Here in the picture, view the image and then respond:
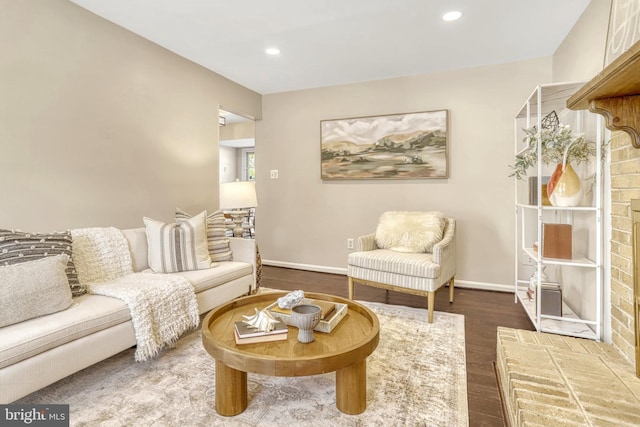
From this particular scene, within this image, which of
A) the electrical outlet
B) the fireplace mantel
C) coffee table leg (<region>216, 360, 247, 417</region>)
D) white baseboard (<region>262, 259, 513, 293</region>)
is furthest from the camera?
the electrical outlet

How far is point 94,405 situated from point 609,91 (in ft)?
8.81

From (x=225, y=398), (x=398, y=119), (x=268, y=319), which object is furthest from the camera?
(x=398, y=119)

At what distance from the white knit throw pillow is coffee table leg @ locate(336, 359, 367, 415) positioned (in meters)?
1.77

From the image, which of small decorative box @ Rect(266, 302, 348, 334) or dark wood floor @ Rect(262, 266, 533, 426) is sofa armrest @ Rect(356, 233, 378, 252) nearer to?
dark wood floor @ Rect(262, 266, 533, 426)

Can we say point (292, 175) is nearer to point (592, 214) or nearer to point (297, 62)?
point (297, 62)

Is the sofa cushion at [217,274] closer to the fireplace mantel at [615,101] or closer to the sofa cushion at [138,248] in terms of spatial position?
the sofa cushion at [138,248]

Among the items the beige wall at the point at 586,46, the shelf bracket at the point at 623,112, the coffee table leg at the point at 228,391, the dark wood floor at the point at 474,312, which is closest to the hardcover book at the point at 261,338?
the coffee table leg at the point at 228,391

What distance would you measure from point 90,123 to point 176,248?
1.17 m

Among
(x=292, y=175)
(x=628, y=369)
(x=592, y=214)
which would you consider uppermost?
(x=292, y=175)

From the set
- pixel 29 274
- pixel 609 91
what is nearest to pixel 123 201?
pixel 29 274

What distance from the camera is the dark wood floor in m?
1.64

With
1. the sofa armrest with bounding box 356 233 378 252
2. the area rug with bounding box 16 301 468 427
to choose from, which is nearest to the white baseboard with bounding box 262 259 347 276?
the sofa armrest with bounding box 356 233 378 252

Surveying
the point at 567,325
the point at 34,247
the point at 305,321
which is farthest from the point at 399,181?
the point at 34,247

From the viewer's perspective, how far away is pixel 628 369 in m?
1.40
